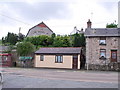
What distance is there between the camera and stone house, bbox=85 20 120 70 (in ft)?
90.6

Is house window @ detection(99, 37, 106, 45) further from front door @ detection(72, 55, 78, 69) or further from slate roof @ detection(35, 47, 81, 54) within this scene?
front door @ detection(72, 55, 78, 69)

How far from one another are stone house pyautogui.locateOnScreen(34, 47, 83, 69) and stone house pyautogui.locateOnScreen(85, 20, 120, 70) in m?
2.09

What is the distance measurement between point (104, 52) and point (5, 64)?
1765 centimetres

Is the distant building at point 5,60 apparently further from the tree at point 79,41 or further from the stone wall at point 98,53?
the stone wall at point 98,53

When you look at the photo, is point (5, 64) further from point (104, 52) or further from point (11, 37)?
point (11, 37)

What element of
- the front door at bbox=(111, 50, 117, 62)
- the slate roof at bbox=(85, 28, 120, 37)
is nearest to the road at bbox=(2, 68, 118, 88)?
the front door at bbox=(111, 50, 117, 62)

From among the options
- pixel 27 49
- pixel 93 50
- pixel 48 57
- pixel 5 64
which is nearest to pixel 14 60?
pixel 5 64

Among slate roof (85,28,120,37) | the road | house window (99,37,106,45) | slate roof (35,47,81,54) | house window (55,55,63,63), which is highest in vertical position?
slate roof (85,28,120,37)

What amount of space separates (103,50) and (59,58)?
7318 millimetres

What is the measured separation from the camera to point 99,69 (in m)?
27.8

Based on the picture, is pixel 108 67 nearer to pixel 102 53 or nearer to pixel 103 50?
pixel 102 53

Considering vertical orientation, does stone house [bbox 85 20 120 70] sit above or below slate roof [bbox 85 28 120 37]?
below

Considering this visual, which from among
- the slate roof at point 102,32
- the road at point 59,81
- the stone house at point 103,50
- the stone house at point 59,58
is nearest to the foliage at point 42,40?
the stone house at point 59,58

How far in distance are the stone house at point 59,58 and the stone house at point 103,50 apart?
209 centimetres
